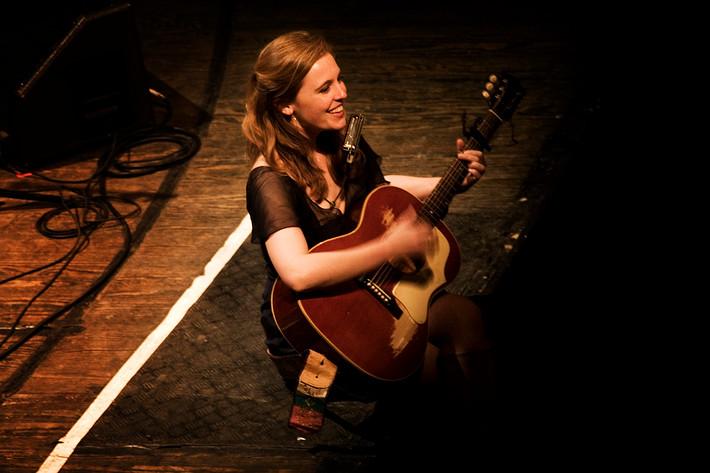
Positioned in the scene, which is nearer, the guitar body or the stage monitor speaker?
the guitar body

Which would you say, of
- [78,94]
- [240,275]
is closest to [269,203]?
[240,275]

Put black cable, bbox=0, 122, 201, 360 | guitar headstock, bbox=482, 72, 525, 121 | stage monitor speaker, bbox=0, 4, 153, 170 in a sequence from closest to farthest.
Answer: guitar headstock, bbox=482, 72, 525, 121 < black cable, bbox=0, 122, 201, 360 < stage monitor speaker, bbox=0, 4, 153, 170

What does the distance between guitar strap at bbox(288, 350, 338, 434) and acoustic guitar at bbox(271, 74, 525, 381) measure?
0.11 feet

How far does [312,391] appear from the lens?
6.81ft

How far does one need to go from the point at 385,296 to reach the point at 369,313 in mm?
79

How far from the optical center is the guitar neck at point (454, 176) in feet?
7.41

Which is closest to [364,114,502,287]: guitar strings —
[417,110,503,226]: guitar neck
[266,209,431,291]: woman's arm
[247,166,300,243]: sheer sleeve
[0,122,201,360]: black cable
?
[417,110,503,226]: guitar neck

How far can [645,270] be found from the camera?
9.55 feet

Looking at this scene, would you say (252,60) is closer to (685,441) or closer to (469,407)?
(469,407)

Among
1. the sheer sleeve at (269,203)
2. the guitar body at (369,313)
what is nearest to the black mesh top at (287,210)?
the sheer sleeve at (269,203)

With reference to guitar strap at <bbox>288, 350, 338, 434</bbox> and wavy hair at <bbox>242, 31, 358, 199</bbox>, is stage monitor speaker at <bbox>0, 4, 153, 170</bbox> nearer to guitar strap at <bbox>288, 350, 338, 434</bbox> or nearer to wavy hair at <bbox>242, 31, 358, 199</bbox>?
wavy hair at <bbox>242, 31, 358, 199</bbox>

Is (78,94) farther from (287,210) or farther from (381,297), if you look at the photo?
(381,297)

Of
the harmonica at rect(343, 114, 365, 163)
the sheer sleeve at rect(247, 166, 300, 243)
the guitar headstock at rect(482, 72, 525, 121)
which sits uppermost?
the guitar headstock at rect(482, 72, 525, 121)

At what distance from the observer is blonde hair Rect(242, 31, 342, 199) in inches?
82.6
